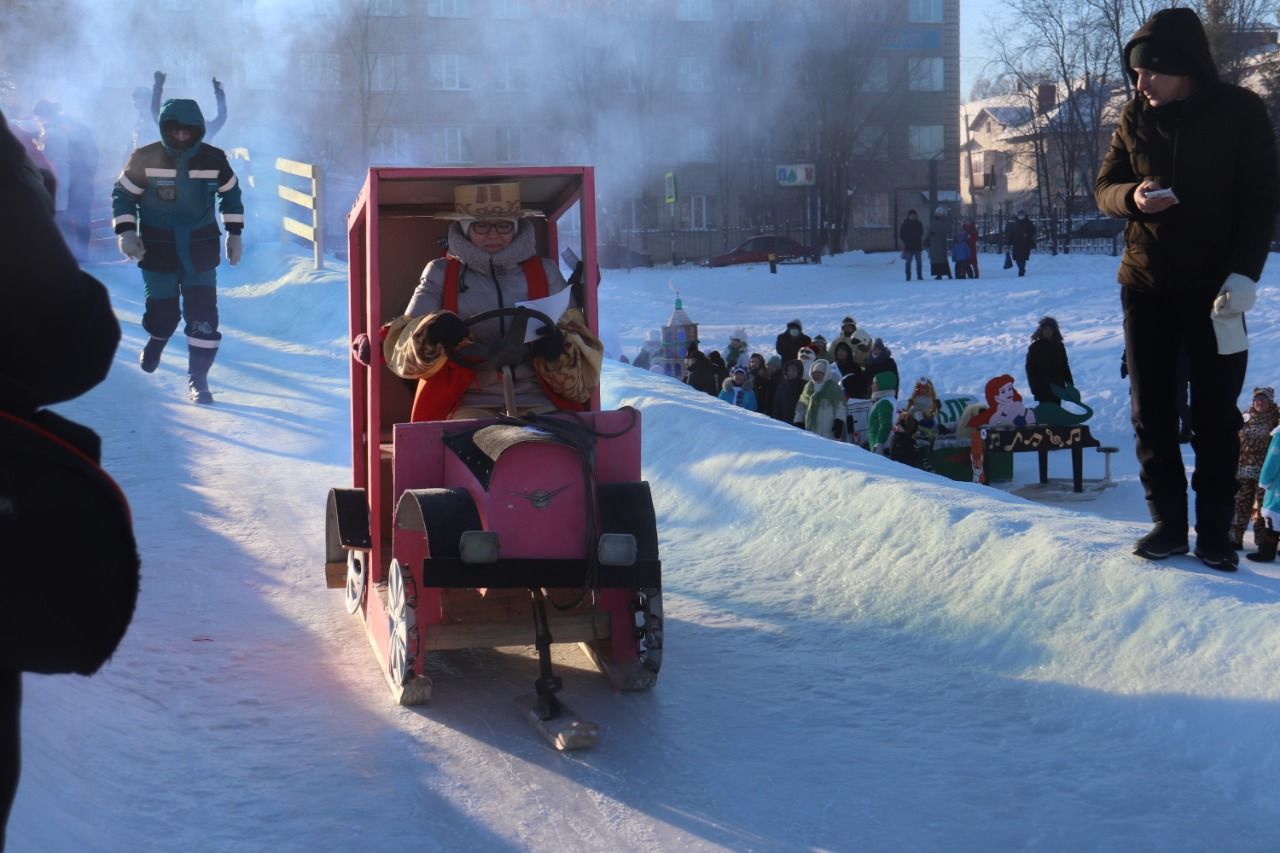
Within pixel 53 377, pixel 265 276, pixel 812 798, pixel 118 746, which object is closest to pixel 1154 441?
pixel 812 798

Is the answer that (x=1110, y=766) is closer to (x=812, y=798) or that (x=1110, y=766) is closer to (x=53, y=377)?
(x=812, y=798)

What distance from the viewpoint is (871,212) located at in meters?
53.0

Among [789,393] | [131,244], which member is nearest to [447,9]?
[789,393]

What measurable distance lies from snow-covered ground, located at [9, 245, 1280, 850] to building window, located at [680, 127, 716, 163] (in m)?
39.1

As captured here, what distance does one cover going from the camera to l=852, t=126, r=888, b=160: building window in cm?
4891

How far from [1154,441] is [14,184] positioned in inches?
162

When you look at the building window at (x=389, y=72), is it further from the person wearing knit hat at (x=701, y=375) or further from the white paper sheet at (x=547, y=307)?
the white paper sheet at (x=547, y=307)

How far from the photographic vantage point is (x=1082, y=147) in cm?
4162

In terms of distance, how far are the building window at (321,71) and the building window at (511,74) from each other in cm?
510

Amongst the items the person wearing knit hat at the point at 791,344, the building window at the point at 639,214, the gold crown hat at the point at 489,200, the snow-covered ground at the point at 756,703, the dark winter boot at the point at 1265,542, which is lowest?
the snow-covered ground at the point at 756,703

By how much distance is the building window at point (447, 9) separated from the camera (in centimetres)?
4641

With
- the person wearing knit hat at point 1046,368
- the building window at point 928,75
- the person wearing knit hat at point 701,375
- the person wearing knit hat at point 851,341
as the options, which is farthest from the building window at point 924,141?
the person wearing knit hat at point 1046,368

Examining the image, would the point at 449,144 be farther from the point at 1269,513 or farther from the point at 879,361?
the point at 1269,513

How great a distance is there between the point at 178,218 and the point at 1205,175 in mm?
7382
